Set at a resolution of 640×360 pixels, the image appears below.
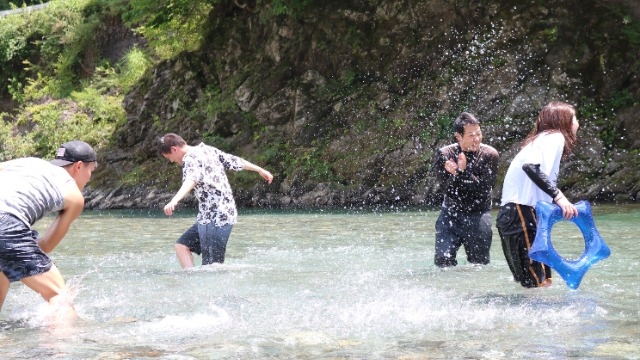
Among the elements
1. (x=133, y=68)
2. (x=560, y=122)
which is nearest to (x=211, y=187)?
(x=560, y=122)

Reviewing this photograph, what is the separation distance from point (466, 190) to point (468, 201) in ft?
0.44

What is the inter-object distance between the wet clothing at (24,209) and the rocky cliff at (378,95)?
15.3 m

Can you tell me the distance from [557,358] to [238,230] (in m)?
11.3

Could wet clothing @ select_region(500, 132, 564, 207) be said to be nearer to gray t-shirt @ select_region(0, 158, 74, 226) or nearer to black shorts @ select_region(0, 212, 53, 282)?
gray t-shirt @ select_region(0, 158, 74, 226)

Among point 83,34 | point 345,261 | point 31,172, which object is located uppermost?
point 83,34

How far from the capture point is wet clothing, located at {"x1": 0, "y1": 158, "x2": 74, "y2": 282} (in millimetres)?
6363

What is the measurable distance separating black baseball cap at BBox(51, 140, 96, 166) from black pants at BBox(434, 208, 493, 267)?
4.14 meters

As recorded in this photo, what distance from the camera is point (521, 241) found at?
7.70 m

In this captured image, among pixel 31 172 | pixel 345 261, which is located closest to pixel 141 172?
pixel 345 261

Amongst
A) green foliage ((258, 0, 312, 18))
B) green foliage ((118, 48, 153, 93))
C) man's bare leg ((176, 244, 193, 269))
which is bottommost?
man's bare leg ((176, 244, 193, 269))

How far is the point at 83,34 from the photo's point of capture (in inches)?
1465

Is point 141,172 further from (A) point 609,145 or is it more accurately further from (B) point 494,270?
(B) point 494,270

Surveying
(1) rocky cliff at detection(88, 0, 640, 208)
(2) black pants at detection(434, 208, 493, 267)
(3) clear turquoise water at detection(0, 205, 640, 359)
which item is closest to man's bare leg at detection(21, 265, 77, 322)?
(3) clear turquoise water at detection(0, 205, 640, 359)

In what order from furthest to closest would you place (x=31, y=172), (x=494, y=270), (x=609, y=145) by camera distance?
(x=609, y=145)
(x=494, y=270)
(x=31, y=172)
